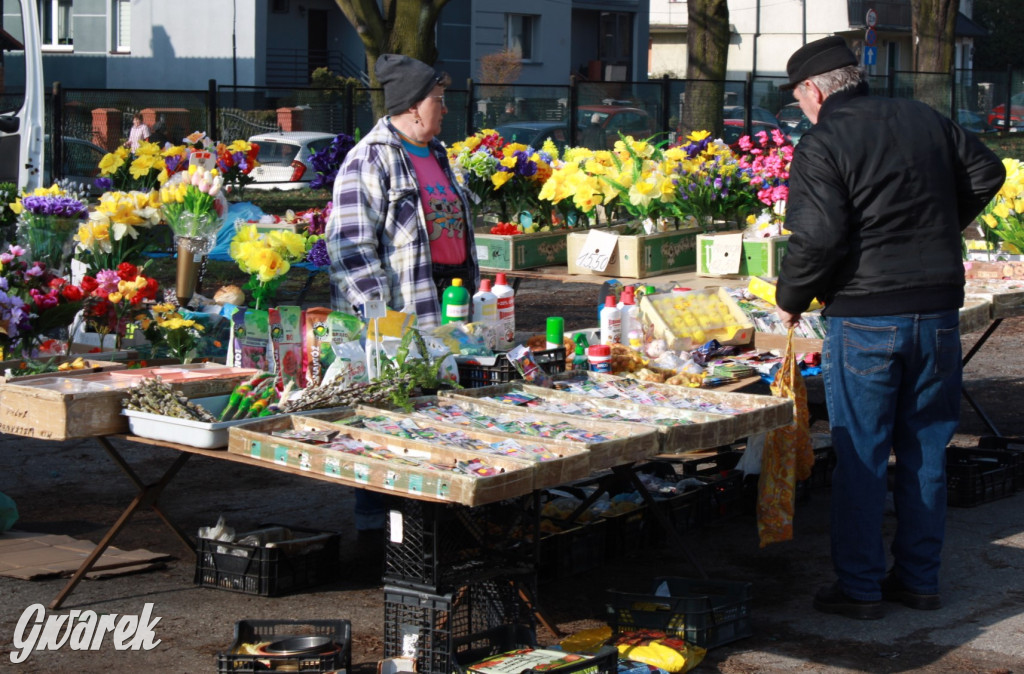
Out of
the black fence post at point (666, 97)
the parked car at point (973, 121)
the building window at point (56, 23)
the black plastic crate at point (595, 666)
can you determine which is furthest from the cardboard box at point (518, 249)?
the building window at point (56, 23)

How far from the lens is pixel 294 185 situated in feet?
65.5

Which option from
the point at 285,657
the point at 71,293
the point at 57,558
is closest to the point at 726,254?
the point at 71,293

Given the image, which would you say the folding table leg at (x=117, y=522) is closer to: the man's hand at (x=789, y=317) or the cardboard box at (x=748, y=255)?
the man's hand at (x=789, y=317)

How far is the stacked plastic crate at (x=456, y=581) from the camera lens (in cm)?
391

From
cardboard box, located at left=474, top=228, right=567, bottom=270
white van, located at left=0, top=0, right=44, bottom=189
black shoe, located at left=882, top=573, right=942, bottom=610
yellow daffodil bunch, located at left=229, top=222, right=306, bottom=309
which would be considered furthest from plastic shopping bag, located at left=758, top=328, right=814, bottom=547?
white van, located at left=0, top=0, right=44, bottom=189

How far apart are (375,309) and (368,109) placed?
14.8m

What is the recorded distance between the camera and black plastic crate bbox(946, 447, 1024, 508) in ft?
20.3

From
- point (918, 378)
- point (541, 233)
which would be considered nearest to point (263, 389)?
point (918, 378)

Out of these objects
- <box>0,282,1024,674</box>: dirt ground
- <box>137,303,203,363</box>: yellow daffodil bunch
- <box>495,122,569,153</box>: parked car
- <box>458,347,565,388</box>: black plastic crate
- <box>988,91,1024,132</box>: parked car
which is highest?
<box>988,91,1024,132</box>: parked car

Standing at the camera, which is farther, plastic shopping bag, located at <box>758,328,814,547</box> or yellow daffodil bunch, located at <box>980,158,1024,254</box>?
yellow daffodil bunch, located at <box>980,158,1024,254</box>

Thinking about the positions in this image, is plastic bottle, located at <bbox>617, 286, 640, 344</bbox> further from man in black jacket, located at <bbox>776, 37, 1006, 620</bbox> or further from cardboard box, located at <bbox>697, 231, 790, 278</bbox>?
cardboard box, located at <bbox>697, 231, 790, 278</bbox>

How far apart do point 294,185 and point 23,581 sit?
50.2 ft

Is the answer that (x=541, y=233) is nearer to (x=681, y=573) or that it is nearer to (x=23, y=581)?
(x=681, y=573)

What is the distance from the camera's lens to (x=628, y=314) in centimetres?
571
